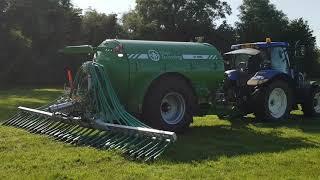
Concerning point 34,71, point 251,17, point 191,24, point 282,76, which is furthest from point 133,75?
point 251,17

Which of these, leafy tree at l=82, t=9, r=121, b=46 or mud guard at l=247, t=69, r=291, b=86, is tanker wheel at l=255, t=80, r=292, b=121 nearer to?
mud guard at l=247, t=69, r=291, b=86

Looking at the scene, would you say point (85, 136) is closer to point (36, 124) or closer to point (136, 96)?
point (136, 96)

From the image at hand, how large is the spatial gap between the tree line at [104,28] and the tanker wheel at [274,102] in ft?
54.8

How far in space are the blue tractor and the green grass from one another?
2145 mm

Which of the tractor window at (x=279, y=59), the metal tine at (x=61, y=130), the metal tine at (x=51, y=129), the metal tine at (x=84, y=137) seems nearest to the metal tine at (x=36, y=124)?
the metal tine at (x=51, y=129)

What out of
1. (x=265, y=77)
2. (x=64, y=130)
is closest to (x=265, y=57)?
(x=265, y=77)

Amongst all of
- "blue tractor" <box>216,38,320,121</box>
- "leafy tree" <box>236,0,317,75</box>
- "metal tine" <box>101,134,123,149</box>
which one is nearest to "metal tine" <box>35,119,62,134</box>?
"metal tine" <box>101,134,123,149</box>

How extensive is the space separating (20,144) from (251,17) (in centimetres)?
5982

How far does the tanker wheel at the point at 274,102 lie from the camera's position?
47.9 feet

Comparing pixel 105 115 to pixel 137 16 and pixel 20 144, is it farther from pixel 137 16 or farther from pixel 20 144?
pixel 137 16

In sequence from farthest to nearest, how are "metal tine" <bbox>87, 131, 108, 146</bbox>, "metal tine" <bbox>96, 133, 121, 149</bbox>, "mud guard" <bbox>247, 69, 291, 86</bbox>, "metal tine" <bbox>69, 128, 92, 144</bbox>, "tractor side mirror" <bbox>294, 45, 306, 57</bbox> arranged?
"tractor side mirror" <bbox>294, 45, 306, 57</bbox>
"mud guard" <bbox>247, 69, 291, 86</bbox>
"metal tine" <bbox>69, 128, 92, 144</bbox>
"metal tine" <bbox>87, 131, 108, 146</bbox>
"metal tine" <bbox>96, 133, 121, 149</bbox>

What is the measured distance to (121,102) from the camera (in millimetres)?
12125

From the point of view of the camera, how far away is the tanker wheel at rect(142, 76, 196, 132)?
11672 mm

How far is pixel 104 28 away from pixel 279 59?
35.1 meters
